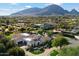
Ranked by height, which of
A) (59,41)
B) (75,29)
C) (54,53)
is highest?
(75,29)

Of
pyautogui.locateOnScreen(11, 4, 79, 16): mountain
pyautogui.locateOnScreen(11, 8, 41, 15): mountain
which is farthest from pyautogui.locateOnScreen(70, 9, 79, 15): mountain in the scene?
pyautogui.locateOnScreen(11, 8, 41, 15): mountain

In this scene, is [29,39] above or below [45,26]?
below

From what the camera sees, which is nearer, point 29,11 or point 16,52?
point 16,52

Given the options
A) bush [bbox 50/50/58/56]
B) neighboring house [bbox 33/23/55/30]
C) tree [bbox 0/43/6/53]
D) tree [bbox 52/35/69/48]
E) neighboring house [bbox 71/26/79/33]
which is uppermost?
neighboring house [bbox 33/23/55/30]

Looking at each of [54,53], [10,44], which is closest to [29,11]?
[10,44]

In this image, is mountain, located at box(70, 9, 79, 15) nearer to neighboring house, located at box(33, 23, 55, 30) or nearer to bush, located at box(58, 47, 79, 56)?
neighboring house, located at box(33, 23, 55, 30)

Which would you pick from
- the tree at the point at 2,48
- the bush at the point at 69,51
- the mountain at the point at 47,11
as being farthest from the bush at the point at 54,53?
the tree at the point at 2,48

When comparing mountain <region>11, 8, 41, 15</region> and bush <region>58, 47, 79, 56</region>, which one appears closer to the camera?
bush <region>58, 47, 79, 56</region>

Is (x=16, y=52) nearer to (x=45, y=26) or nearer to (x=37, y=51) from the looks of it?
(x=37, y=51)
